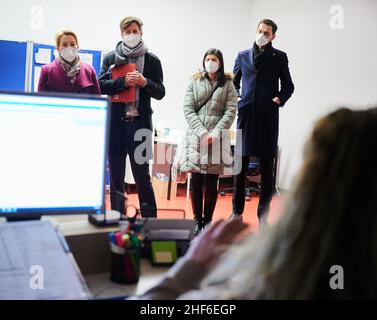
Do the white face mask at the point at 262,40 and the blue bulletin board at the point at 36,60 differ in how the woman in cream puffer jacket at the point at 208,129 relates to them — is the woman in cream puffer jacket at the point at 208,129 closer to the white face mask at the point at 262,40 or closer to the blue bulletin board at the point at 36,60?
the white face mask at the point at 262,40

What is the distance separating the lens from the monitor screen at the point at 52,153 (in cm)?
123

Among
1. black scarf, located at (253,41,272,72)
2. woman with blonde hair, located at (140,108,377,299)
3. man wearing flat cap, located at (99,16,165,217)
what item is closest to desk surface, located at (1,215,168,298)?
woman with blonde hair, located at (140,108,377,299)

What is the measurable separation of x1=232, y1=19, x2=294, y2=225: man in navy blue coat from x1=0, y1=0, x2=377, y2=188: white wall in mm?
919

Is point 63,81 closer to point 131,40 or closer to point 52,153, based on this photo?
point 131,40

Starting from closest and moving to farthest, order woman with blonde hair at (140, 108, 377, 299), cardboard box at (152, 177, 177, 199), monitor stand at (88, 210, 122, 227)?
woman with blonde hair at (140, 108, 377, 299)
monitor stand at (88, 210, 122, 227)
cardboard box at (152, 177, 177, 199)

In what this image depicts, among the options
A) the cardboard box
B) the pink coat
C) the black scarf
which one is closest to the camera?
the pink coat

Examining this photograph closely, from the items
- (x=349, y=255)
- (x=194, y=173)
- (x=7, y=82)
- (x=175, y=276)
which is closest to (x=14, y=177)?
(x=175, y=276)

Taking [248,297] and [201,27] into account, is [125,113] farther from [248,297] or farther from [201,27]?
[201,27]

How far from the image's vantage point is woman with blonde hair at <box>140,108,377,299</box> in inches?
26.0

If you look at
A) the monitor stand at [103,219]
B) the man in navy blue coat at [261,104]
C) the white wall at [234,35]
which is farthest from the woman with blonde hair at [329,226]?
the white wall at [234,35]

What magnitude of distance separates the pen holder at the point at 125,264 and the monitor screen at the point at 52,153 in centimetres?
19

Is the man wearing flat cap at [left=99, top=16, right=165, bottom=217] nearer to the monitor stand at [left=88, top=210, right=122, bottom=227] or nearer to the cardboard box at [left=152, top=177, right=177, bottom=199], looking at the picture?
the monitor stand at [left=88, top=210, right=122, bottom=227]

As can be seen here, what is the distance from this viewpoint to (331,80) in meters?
5.07
